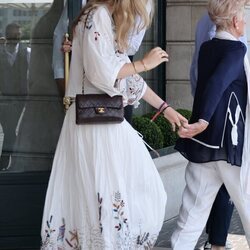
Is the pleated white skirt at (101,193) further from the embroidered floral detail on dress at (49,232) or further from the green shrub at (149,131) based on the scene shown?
the green shrub at (149,131)

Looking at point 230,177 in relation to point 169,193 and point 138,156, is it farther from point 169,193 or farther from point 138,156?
point 169,193

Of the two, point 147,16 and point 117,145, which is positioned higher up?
point 147,16

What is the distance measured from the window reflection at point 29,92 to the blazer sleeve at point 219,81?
162 centimetres

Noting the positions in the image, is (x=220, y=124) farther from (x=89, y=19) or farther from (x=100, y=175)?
(x=89, y=19)

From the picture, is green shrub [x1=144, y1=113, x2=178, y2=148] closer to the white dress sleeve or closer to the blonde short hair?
the blonde short hair

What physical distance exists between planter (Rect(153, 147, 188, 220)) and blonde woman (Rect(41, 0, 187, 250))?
2.82m

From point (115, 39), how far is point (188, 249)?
1737 mm

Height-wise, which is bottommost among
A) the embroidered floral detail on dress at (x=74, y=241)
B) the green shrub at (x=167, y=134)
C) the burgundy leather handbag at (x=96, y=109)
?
the embroidered floral detail on dress at (x=74, y=241)

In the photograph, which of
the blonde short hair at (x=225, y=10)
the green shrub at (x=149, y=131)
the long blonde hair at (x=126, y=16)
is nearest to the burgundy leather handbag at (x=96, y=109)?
the long blonde hair at (x=126, y=16)

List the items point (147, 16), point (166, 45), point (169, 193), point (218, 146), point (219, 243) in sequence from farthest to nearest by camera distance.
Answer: point (166, 45), point (169, 193), point (219, 243), point (218, 146), point (147, 16)

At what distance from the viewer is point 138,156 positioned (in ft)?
15.7

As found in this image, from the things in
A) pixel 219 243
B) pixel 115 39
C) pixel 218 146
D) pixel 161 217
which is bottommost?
pixel 219 243

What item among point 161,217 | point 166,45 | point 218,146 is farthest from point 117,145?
point 166,45

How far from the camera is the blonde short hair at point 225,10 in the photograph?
5250mm
